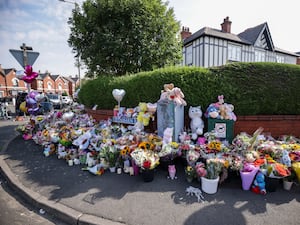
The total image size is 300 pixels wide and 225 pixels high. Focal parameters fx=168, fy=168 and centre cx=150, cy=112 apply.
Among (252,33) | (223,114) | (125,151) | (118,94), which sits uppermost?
(252,33)

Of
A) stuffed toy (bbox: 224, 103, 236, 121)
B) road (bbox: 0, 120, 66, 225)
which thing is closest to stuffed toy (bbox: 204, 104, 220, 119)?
stuffed toy (bbox: 224, 103, 236, 121)

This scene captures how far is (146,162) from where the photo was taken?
9.92 ft

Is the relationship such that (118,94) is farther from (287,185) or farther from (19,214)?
(287,185)

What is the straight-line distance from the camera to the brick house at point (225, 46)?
15.1 metres

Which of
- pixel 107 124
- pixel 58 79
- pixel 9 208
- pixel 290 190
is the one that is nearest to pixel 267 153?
pixel 290 190

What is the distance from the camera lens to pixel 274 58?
20.8 m

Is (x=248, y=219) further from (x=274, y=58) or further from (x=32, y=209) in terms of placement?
(x=274, y=58)

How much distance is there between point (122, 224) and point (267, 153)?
9.48ft

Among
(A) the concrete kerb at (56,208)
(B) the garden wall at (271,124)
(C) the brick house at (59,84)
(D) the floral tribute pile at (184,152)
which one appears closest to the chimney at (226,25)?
(B) the garden wall at (271,124)

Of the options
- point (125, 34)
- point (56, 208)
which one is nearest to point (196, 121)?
point (56, 208)

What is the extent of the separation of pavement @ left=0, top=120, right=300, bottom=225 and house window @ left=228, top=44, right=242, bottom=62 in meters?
16.2

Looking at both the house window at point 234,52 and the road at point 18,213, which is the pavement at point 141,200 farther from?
the house window at point 234,52

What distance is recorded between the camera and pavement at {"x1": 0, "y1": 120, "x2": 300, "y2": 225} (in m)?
2.24

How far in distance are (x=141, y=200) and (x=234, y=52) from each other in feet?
59.5
